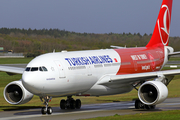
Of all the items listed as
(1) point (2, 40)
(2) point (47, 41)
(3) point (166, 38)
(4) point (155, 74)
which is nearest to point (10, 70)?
(4) point (155, 74)

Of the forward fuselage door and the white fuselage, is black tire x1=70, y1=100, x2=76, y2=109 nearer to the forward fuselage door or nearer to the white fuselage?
the white fuselage

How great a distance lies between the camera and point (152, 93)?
71.1 feet

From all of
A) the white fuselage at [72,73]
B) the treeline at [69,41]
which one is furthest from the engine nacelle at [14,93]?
the treeline at [69,41]

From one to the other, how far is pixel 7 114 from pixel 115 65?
810cm

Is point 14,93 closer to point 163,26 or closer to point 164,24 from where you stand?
point 163,26

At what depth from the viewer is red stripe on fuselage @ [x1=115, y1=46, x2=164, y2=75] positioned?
2558cm

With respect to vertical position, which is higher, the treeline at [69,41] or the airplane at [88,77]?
the treeline at [69,41]

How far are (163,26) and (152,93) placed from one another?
38.2ft

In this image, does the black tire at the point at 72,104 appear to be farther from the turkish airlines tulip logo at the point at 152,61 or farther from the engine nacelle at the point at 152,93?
the turkish airlines tulip logo at the point at 152,61

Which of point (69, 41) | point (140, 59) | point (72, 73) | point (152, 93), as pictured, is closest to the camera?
point (72, 73)

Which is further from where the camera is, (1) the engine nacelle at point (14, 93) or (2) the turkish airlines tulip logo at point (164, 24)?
(2) the turkish airlines tulip logo at point (164, 24)

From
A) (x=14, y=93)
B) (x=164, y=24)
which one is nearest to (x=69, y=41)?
(x=164, y=24)

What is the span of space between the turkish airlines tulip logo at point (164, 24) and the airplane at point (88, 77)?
347 centimetres

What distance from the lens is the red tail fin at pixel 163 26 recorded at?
31.0m
